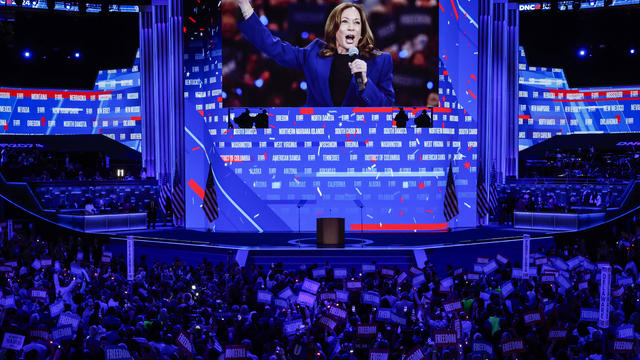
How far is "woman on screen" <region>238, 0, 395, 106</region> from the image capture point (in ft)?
97.3

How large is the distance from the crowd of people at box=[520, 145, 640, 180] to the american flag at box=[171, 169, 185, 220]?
19.0 meters

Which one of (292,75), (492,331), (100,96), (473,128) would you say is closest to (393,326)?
(492,331)

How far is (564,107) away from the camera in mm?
45688

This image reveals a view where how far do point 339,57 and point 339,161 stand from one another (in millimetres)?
4313

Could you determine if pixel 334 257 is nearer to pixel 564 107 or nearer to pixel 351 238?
pixel 351 238

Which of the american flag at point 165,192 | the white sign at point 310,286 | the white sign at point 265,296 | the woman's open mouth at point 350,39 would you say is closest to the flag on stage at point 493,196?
the woman's open mouth at point 350,39

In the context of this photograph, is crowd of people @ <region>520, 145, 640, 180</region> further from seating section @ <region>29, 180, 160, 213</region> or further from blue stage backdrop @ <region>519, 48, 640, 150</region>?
→ seating section @ <region>29, 180, 160, 213</region>

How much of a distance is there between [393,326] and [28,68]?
35828 millimetres

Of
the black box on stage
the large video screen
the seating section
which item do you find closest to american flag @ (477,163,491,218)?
the large video screen

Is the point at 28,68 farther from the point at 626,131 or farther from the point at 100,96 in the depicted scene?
the point at 626,131

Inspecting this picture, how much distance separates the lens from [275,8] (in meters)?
29.9

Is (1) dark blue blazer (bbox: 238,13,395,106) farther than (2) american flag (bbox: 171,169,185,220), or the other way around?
(2) american flag (bbox: 171,169,185,220)

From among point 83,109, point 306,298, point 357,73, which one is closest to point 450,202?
point 357,73

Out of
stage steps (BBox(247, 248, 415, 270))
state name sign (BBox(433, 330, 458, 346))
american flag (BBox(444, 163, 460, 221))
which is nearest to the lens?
state name sign (BBox(433, 330, 458, 346))
